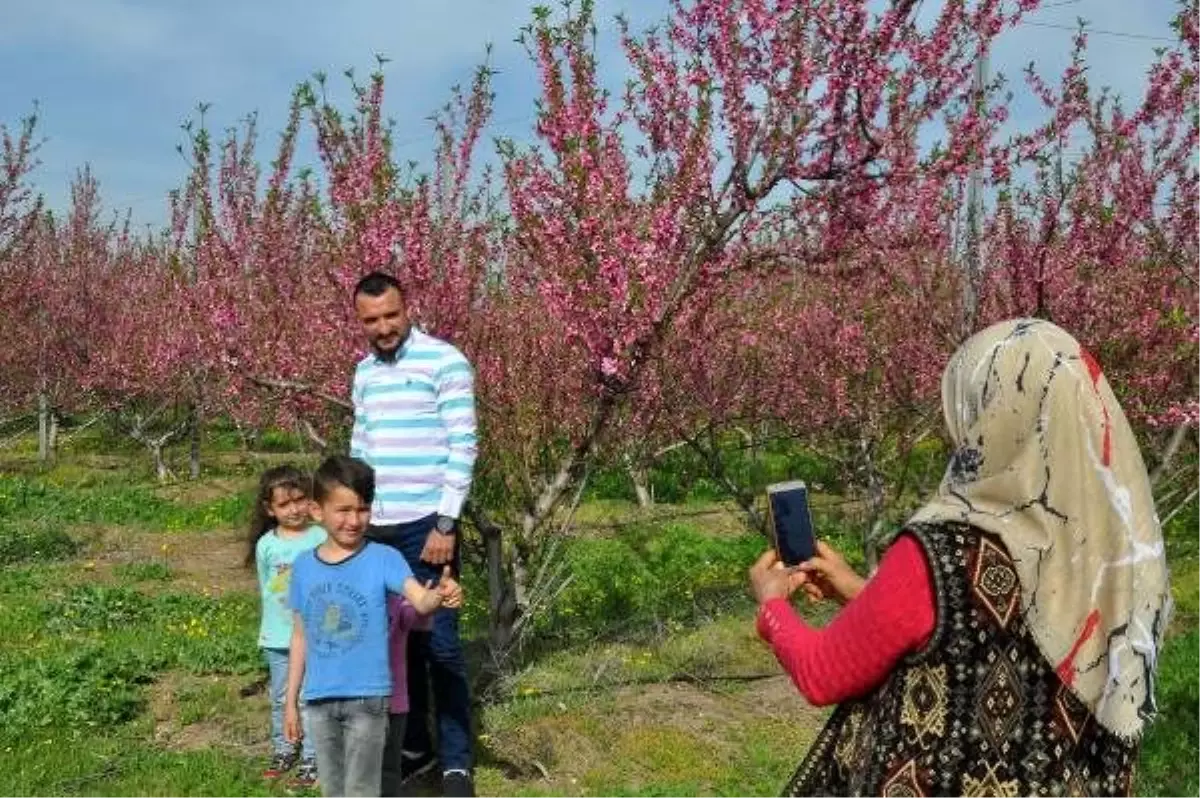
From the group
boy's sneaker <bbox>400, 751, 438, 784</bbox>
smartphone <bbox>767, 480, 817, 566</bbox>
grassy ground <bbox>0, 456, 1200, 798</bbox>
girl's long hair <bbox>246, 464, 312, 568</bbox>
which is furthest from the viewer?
girl's long hair <bbox>246, 464, 312, 568</bbox>

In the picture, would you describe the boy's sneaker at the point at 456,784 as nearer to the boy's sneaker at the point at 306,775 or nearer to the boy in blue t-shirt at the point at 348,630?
the boy's sneaker at the point at 306,775

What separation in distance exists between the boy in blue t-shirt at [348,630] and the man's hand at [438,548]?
0.96ft

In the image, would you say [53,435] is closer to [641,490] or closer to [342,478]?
[641,490]

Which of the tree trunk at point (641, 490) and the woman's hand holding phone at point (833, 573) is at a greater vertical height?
the woman's hand holding phone at point (833, 573)

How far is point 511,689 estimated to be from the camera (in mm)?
5805

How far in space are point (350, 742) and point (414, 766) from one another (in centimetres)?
123

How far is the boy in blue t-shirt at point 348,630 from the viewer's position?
3.74m

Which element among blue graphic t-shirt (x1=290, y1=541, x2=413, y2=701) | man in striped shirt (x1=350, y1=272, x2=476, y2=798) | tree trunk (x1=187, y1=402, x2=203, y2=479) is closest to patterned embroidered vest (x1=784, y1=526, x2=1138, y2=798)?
blue graphic t-shirt (x1=290, y1=541, x2=413, y2=701)

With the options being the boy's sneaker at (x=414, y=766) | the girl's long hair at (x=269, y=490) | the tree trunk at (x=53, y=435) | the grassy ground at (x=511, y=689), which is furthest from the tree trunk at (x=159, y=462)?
the boy's sneaker at (x=414, y=766)

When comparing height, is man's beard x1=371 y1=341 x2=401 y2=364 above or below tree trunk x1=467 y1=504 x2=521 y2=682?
above

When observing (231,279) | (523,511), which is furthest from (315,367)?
(523,511)

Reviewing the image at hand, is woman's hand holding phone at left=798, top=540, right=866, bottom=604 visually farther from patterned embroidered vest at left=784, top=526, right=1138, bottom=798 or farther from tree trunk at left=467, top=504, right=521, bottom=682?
tree trunk at left=467, top=504, right=521, bottom=682

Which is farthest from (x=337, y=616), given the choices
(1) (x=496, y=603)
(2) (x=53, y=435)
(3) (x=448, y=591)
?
(2) (x=53, y=435)

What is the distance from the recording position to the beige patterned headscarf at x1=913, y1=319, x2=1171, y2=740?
1845 mm
